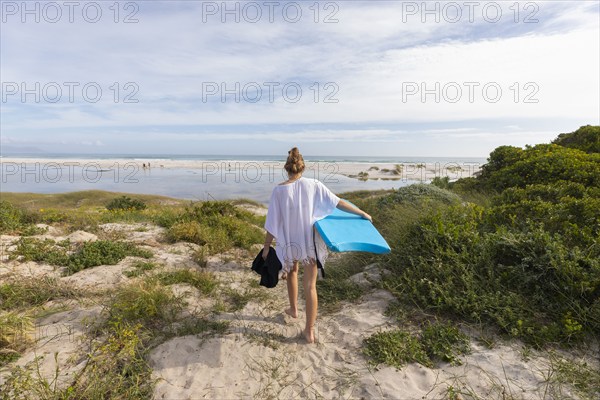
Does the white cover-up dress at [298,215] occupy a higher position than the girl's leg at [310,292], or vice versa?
the white cover-up dress at [298,215]

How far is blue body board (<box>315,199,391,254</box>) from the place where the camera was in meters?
3.94

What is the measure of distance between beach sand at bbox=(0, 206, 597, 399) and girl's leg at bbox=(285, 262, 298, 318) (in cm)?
11

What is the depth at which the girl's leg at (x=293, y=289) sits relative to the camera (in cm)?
461

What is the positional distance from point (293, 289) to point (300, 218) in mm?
1220

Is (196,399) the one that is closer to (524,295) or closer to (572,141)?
(524,295)

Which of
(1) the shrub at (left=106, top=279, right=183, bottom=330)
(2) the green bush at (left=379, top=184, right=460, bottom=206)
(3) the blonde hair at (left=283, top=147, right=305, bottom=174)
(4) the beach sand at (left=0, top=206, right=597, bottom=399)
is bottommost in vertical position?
(4) the beach sand at (left=0, top=206, right=597, bottom=399)

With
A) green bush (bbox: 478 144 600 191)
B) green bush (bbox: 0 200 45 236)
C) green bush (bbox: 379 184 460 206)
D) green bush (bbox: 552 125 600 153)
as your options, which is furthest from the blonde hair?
green bush (bbox: 552 125 600 153)

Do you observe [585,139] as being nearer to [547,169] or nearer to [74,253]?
[547,169]

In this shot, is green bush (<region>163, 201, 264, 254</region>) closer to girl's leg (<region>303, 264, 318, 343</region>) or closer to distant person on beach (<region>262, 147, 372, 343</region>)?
distant person on beach (<region>262, 147, 372, 343</region>)

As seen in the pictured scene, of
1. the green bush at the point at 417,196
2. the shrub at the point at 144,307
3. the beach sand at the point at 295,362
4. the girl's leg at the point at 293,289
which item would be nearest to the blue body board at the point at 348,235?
the girl's leg at the point at 293,289

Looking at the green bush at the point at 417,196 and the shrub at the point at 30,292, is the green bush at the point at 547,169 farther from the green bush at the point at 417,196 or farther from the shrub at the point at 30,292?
the shrub at the point at 30,292

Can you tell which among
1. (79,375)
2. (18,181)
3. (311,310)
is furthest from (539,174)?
(18,181)

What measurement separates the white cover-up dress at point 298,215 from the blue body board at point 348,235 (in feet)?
0.56

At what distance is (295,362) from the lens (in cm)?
392
